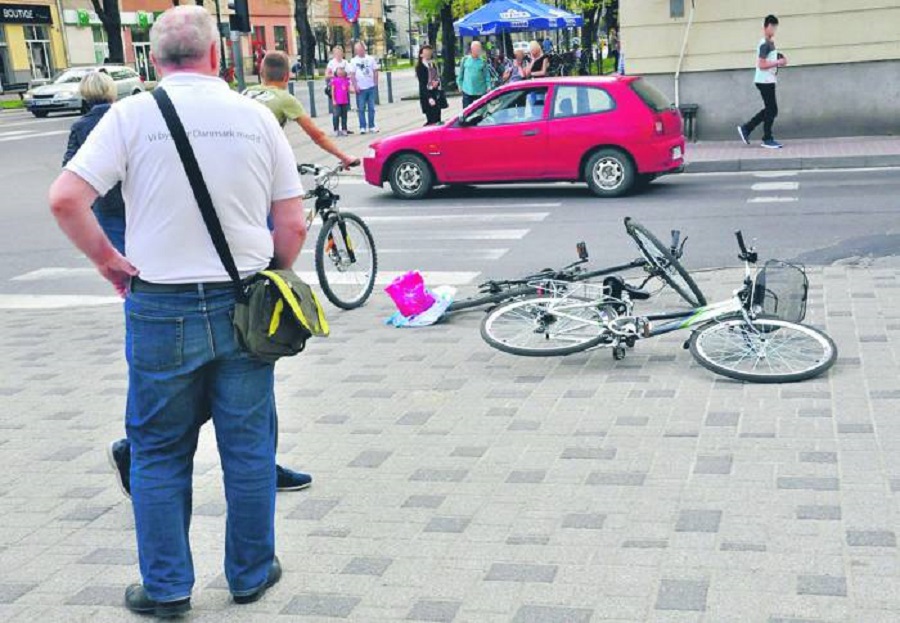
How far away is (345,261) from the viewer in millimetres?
9242

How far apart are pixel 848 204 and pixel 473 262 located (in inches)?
183

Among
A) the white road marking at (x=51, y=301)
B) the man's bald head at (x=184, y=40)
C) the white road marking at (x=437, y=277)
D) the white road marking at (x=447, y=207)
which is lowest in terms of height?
the white road marking at (x=447, y=207)

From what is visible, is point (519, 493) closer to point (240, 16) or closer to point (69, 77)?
point (240, 16)

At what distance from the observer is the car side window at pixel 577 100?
15.1 m

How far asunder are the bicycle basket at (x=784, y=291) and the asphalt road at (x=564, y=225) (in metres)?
3.79

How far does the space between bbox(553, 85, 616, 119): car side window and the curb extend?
8.77 ft

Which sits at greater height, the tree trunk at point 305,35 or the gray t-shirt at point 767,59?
the gray t-shirt at point 767,59

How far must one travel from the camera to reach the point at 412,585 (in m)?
4.07

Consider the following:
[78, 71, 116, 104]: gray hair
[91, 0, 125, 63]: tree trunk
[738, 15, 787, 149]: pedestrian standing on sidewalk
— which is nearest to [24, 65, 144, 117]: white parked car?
[91, 0, 125, 63]: tree trunk

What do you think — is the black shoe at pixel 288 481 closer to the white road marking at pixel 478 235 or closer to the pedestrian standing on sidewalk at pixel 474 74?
the white road marking at pixel 478 235

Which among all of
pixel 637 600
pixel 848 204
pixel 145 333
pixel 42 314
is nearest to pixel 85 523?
pixel 145 333

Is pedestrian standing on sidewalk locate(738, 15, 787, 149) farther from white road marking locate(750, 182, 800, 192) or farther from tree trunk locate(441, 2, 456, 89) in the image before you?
tree trunk locate(441, 2, 456, 89)

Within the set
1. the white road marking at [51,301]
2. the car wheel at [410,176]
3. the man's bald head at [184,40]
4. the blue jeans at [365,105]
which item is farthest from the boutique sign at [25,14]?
the man's bald head at [184,40]

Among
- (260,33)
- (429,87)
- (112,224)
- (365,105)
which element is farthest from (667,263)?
(260,33)
